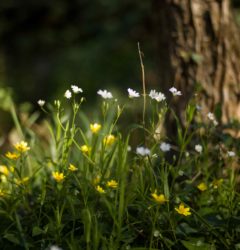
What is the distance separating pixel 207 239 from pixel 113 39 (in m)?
3.60

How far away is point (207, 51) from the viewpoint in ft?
8.92

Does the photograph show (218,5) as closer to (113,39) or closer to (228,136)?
(228,136)

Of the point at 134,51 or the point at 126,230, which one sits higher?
the point at 126,230

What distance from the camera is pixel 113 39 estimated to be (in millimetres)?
5254

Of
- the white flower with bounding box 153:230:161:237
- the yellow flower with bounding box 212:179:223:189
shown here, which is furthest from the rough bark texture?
the white flower with bounding box 153:230:161:237

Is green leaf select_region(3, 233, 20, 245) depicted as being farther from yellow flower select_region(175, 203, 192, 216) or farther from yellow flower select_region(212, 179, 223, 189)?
yellow flower select_region(212, 179, 223, 189)

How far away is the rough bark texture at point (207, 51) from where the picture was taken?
Result: 2.71m

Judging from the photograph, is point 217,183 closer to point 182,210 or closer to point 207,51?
point 182,210

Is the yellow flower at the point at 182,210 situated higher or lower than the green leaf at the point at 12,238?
higher

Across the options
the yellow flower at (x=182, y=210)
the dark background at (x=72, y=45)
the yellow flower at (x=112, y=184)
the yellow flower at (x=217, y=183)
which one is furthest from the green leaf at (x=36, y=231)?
the dark background at (x=72, y=45)

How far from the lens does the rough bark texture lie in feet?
8.88

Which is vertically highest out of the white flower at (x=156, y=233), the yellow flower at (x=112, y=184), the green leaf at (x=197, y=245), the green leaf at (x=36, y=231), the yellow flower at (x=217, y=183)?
the yellow flower at (x=112, y=184)

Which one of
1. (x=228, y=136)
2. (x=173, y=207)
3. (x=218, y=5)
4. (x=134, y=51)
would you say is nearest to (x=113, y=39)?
(x=134, y=51)

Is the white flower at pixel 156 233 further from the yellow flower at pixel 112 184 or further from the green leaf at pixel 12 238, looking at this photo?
the green leaf at pixel 12 238
